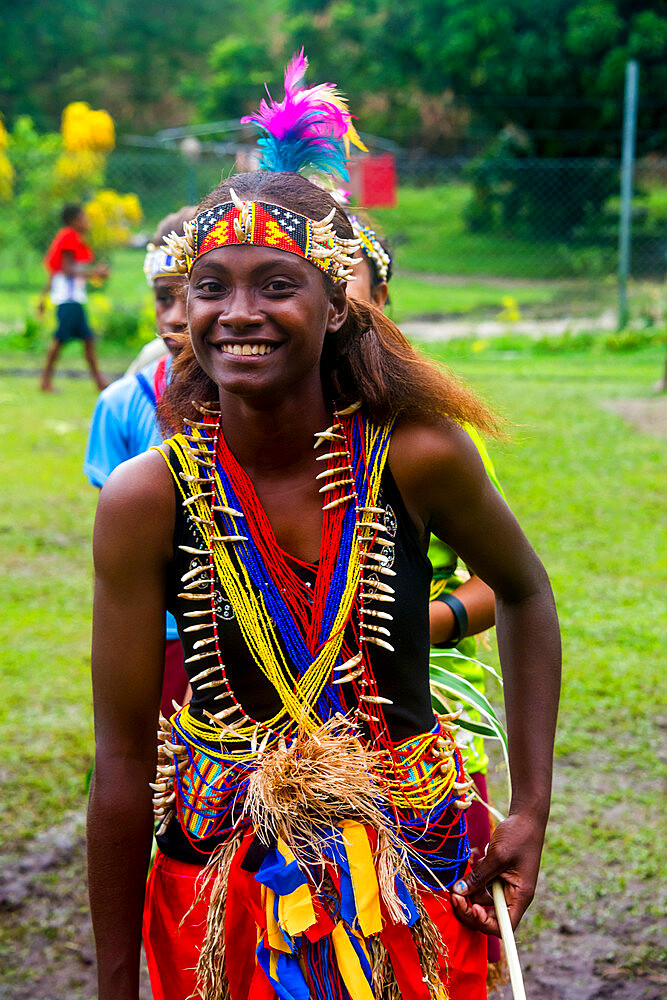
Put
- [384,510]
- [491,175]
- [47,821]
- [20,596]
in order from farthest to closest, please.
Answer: [491,175]
[20,596]
[47,821]
[384,510]

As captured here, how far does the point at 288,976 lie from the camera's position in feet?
5.54

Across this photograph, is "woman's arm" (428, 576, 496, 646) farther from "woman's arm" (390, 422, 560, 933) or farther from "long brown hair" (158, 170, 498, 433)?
"long brown hair" (158, 170, 498, 433)

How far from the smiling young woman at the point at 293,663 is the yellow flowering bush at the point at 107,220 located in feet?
50.0

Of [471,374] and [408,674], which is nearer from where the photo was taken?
[408,674]

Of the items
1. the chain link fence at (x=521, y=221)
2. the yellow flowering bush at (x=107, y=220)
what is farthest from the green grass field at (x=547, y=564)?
the chain link fence at (x=521, y=221)

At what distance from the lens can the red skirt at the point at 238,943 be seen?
5.65ft

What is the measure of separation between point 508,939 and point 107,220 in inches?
629

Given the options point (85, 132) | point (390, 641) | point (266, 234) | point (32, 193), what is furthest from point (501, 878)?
point (85, 132)

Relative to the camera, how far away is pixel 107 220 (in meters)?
16.5

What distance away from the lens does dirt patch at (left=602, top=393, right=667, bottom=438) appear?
9.78 meters

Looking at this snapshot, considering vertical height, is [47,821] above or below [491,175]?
below

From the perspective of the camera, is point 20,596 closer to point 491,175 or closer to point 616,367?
point 616,367

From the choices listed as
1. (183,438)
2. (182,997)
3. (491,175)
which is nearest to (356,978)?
(182,997)

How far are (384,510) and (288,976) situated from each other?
2.43ft
